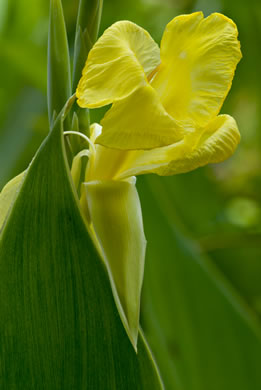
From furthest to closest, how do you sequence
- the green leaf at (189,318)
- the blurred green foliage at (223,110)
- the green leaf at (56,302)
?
1. the blurred green foliage at (223,110)
2. the green leaf at (189,318)
3. the green leaf at (56,302)

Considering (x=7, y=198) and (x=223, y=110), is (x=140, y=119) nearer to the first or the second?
(x=7, y=198)

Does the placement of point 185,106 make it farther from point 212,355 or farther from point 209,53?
point 212,355

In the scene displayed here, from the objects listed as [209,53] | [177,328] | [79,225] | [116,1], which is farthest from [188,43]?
[116,1]

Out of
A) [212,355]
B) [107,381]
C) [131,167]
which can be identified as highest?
[131,167]

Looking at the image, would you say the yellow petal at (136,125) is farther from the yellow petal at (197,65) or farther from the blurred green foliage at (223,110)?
the blurred green foliage at (223,110)

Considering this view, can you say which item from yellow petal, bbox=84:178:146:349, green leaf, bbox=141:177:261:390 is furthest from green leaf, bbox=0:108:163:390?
green leaf, bbox=141:177:261:390

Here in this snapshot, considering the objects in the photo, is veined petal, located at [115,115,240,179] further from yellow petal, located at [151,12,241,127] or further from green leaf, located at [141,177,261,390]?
green leaf, located at [141,177,261,390]

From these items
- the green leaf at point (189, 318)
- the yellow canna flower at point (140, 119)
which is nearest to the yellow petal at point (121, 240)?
the yellow canna flower at point (140, 119)

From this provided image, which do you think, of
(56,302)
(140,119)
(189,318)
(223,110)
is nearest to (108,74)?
(140,119)
